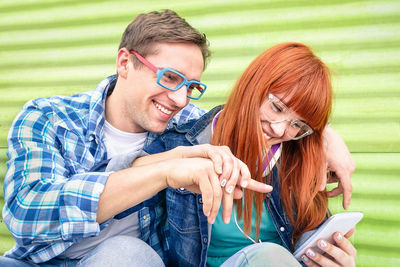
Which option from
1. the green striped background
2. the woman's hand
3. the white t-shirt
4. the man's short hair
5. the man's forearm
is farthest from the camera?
the green striped background

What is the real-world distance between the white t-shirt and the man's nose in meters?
0.34

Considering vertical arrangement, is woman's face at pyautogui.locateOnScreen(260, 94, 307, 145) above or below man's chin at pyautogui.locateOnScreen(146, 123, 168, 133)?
above

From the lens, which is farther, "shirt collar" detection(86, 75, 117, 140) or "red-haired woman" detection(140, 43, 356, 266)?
"shirt collar" detection(86, 75, 117, 140)

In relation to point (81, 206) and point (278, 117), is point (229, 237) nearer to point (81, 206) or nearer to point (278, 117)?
point (278, 117)

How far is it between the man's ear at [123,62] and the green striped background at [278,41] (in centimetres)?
Answer: 75

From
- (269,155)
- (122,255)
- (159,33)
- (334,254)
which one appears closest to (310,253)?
(334,254)

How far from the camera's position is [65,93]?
289 centimetres

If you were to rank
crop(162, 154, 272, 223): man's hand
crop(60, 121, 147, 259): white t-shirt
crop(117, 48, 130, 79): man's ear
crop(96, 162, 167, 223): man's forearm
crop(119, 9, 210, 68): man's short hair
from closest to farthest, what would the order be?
crop(162, 154, 272, 223): man's hand < crop(96, 162, 167, 223): man's forearm < crop(60, 121, 147, 259): white t-shirt < crop(119, 9, 210, 68): man's short hair < crop(117, 48, 130, 79): man's ear

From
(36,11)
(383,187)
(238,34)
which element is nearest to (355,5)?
(238,34)

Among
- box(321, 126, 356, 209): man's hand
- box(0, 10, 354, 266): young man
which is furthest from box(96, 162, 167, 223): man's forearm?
box(321, 126, 356, 209): man's hand

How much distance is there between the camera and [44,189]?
1.52m

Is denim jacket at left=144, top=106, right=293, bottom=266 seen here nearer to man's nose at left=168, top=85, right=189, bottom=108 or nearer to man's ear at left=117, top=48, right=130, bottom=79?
man's nose at left=168, top=85, right=189, bottom=108

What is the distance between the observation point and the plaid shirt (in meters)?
1.44

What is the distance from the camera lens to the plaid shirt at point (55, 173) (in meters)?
1.44
